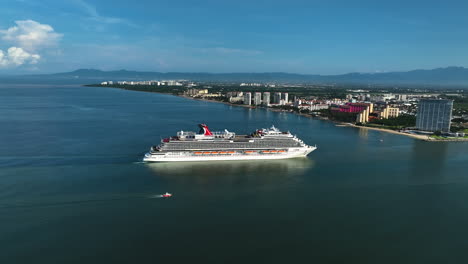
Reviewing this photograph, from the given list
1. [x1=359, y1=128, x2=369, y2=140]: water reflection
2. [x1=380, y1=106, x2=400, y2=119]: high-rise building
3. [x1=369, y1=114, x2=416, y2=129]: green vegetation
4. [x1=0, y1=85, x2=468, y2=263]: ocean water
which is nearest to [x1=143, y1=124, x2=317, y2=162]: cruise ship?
[x1=0, y1=85, x2=468, y2=263]: ocean water

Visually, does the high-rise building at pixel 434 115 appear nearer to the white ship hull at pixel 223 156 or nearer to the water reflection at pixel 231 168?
the white ship hull at pixel 223 156

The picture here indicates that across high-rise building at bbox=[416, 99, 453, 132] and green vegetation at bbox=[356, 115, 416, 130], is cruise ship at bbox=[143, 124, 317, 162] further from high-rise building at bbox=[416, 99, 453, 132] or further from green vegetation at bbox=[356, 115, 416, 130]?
green vegetation at bbox=[356, 115, 416, 130]

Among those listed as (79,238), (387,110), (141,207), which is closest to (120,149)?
(141,207)

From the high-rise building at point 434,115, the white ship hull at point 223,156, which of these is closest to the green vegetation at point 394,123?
the high-rise building at point 434,115

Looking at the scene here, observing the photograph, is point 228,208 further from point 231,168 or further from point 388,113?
point 388,113

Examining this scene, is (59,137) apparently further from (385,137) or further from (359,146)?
(385,137)
